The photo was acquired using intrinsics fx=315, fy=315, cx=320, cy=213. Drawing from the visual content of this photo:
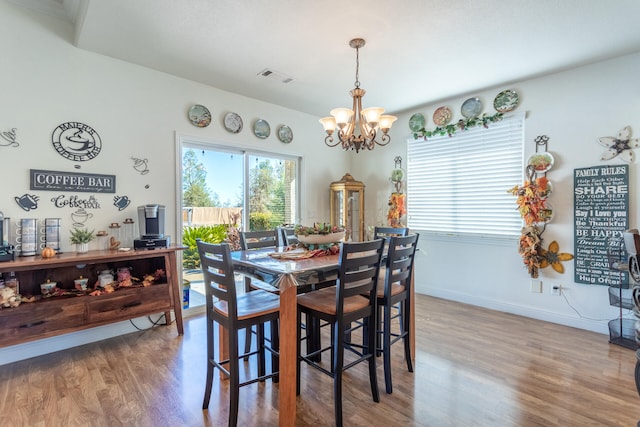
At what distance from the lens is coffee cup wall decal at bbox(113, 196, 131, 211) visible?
3084mm

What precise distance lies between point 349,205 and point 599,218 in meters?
2.88

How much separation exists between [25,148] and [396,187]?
13.9 ft

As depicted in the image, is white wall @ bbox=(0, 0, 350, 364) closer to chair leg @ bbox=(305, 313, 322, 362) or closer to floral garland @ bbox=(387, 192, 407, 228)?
chair leg @ bbox=(305, 313, 322, 362)

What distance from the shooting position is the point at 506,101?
3.68 metres

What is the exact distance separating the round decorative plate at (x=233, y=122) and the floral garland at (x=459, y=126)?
2.45m

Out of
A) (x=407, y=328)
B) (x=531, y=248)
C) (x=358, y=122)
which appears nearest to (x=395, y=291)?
(x=407, y=328)

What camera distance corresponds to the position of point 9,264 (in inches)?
88.1

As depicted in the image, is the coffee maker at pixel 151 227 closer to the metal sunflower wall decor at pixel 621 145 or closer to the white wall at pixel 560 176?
the white wall at pixel 560 176

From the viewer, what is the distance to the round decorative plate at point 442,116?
13.8 ft

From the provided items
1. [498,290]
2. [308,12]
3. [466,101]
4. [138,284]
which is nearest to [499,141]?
[466,101]

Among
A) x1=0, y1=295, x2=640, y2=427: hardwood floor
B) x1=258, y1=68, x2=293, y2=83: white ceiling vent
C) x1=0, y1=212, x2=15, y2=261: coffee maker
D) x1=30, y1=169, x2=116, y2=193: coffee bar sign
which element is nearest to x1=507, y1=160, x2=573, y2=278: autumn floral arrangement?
x1=0, y1=295, x2=640, y2=427: hardwood floor

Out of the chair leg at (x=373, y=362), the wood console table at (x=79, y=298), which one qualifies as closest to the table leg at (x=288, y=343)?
the chair leg at (x=373, y=362)

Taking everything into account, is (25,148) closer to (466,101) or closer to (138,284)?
(138,284)

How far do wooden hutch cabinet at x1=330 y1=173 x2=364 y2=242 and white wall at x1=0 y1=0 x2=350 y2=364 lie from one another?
1.56 metres
